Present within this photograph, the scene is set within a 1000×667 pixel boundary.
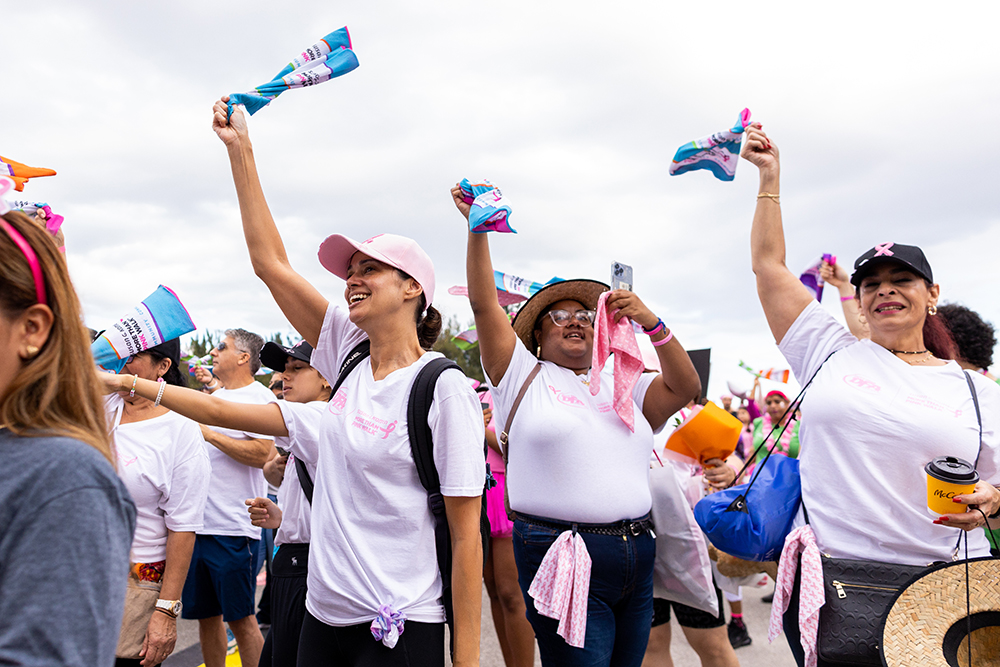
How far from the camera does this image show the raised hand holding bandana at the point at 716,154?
10.7 ft

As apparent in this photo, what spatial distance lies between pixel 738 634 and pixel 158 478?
4.49m

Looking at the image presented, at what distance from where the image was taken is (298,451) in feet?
8.77

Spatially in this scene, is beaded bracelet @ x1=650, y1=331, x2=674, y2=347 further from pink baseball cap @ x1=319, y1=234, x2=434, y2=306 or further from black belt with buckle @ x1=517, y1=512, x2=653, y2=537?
pink baseball cap @ x1=319, y1=234, x2=434, y2=306

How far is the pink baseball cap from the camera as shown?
7.92 ft

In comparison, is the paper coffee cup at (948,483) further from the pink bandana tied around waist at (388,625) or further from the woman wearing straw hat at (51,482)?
the woman wearing straw hat at (51,482)

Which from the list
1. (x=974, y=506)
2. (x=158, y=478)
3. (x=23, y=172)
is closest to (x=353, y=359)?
(x=158, y=478)

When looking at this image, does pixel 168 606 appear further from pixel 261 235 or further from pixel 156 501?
pixel 261 235

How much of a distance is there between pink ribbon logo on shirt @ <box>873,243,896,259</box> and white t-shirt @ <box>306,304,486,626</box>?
1.77m

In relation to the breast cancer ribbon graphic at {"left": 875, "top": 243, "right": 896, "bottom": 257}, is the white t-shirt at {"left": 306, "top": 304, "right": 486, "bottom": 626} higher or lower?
lower

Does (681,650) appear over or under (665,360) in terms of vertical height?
under

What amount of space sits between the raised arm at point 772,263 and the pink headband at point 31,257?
2606 mm

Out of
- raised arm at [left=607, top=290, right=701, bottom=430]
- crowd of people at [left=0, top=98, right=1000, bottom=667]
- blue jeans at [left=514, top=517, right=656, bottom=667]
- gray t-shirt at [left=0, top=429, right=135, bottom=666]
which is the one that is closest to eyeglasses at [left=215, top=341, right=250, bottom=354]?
crowd of people at [left=0, top=98, right=1000, bottom=667]

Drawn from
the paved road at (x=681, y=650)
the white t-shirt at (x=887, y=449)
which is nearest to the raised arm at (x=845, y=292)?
the white t-shirt at (x=887, y=449)

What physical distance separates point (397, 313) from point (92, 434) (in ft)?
4.31
